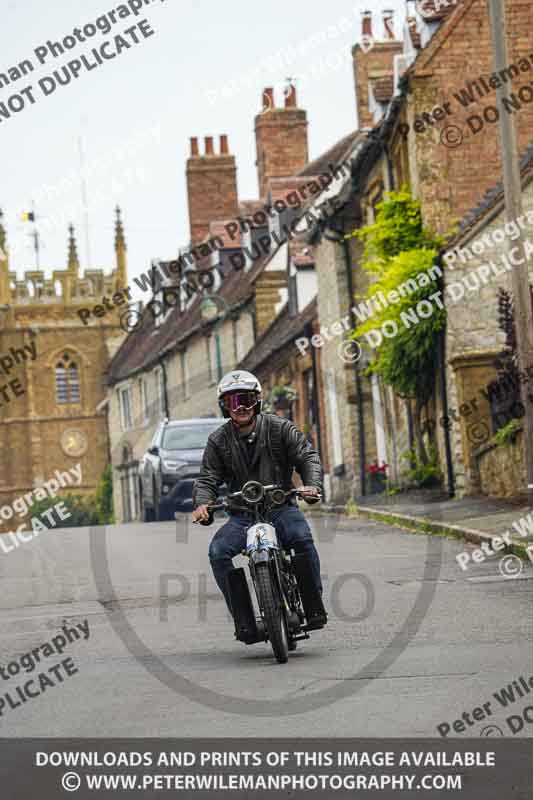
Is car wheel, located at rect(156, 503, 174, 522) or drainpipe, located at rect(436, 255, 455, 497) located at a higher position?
drainpipe, located at rect(436, 255, 455, 497)

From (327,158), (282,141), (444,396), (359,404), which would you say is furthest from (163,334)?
(444,396)

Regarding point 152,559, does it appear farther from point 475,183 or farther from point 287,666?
point 475,183

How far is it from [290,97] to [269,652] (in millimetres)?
42512

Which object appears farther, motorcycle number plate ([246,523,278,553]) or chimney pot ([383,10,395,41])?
chimney pot ([383,10,395,41])


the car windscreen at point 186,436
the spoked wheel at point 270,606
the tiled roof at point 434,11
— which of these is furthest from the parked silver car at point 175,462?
the spoked wheel at point 270,606

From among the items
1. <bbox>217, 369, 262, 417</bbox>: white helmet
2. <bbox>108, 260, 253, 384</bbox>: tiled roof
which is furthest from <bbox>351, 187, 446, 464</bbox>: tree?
<bbox>108, 260, 253, 384</bbox>: tiled roof

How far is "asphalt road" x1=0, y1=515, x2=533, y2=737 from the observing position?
24.5ft

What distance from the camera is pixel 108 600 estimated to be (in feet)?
46.3

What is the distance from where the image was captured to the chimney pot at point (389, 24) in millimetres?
39656

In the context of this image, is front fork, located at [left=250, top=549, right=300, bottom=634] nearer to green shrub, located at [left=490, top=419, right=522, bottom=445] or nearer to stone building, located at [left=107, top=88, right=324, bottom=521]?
green shrub, located at [left=490, top=419, right=522, bottom=445]

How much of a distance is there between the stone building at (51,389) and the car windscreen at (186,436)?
7241 cm

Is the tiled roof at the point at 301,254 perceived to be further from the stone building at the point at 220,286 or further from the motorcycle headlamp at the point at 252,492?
the motorcycle headlamp at the point at 252,492

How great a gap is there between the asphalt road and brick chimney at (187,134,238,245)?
42564 millimetres
